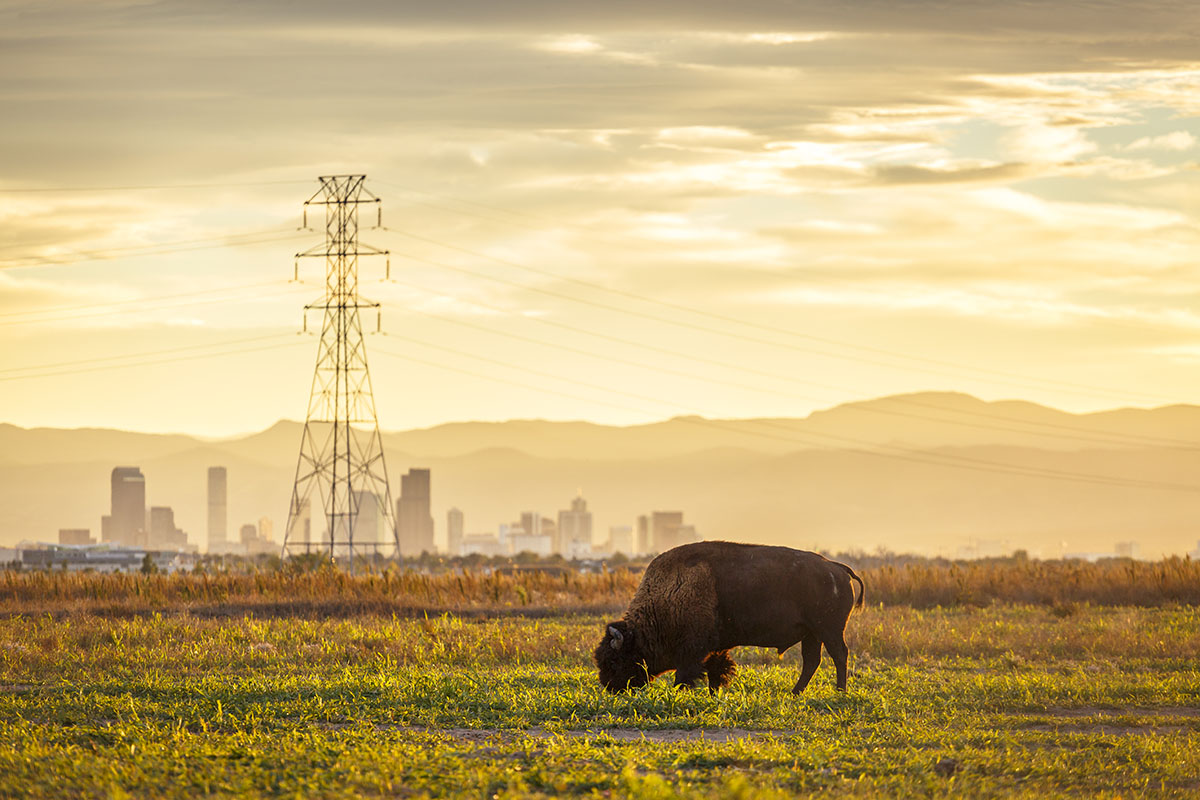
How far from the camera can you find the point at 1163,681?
22.4 metres

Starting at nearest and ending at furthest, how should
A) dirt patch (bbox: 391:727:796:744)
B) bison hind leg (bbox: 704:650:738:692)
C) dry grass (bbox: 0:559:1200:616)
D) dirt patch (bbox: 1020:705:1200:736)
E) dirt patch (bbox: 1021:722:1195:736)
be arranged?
dirt patch (bbox: 391:727:796:744), dirt patch (bbox: 1021:722:1195:736), dirt patch (bbox: 1020:705:1200:736), bison hind leg (bbox: 704:650:738:692), dry grass (bbox: 0:559:1200:616)

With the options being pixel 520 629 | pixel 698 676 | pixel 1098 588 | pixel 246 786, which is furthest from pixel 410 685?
pixel 1098 588

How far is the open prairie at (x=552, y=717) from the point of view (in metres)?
13.6

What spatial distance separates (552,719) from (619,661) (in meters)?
2.72

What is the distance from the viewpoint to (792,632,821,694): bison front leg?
803 inches

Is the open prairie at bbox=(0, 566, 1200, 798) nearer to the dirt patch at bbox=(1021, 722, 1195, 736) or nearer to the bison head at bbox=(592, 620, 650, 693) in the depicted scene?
the dirt patch at bbox=(1021, 722, 1195, 736)

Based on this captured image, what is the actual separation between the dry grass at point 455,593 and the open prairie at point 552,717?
6.94m

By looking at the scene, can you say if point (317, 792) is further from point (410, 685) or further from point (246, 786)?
point (410, 685)

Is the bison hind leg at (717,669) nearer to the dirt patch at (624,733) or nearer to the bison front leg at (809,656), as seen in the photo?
the bison front leg at (809,656)

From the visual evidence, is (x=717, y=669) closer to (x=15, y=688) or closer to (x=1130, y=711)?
(x=1130, y=711)

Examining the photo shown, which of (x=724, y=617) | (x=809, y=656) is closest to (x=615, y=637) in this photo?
(x=724, y=617)

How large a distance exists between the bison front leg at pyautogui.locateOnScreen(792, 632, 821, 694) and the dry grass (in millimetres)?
17864

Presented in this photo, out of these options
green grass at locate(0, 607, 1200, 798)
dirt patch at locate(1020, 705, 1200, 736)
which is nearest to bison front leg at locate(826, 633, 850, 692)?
green grass at locate(0, 607, 1200, 798)

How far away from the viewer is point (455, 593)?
4222cm
